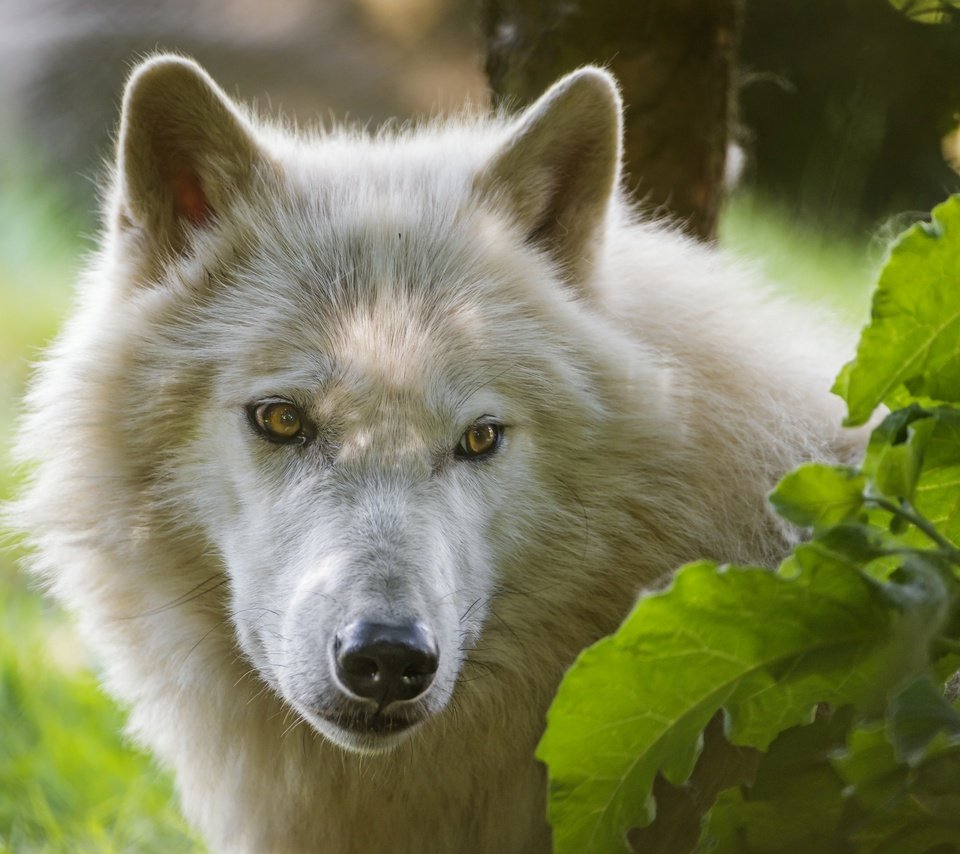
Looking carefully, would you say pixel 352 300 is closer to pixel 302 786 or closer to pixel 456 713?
pixel 456 713

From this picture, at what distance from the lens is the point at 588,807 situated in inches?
93.0

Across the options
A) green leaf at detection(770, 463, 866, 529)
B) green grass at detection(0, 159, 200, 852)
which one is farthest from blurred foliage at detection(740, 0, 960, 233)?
green grass at detection(0, 159, 200, 852)

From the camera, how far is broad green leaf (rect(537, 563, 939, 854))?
2197 millimetres

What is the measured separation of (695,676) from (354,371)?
1.19 m

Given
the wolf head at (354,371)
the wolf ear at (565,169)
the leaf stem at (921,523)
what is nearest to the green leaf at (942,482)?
the leaf stem at (921,523)

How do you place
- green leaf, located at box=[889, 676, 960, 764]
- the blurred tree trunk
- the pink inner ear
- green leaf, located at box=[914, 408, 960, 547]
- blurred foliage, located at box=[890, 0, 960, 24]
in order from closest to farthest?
1. green leaf, located at box=[889, 676, 960, 764]
2. green leaf, located at box=[914, 408, 960, 547]
3. the pink inner ear
4. blurred foliage, located at box=[890, 0, 960, 24]
5. the blurred tree trunk

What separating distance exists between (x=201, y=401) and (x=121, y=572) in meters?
0.60

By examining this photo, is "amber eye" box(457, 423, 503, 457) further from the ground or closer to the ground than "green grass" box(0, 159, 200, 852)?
further from the ground

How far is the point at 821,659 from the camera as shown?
227cm

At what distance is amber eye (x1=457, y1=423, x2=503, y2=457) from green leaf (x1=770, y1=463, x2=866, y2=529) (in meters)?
1.00

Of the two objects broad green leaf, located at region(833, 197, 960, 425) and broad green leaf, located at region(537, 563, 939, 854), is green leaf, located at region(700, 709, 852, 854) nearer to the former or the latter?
broad green leaf, located at region(537, 563, 939, 854)

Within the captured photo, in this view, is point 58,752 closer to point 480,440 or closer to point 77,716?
point 77,716

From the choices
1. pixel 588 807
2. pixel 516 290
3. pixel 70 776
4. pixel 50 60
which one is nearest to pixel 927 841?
pixel 588 807

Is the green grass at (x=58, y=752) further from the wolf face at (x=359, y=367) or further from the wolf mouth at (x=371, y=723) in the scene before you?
the wolf mouth at (x=371, y=723)
